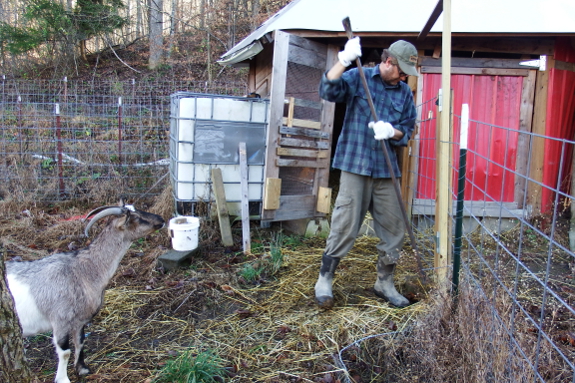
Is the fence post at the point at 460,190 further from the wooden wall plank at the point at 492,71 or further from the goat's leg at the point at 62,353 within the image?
the wooden wall plank at the point at 492,71

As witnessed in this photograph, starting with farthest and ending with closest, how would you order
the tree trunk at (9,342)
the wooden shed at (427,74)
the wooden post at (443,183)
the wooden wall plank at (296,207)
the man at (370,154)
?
1. the wooden wall plank at (296,207)
2. the wooden shed at (427,74)
3. the man at (370,154)
4. the wooden post at (443,183)
5. the tree trunk at (9,342)

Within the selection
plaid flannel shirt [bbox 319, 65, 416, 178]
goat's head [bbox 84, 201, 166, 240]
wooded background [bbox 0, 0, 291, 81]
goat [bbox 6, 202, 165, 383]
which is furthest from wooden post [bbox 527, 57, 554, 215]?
wooded background [bbox 0, 0, 291, 81]

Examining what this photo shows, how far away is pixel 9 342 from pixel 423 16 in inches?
221

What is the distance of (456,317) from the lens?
9.20ft

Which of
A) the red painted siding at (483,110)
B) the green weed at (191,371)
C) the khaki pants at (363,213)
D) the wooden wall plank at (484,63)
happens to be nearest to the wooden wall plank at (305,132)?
the red painted siding at (483,110)

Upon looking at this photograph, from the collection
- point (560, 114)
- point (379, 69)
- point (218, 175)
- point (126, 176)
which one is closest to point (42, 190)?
point (126, 176)

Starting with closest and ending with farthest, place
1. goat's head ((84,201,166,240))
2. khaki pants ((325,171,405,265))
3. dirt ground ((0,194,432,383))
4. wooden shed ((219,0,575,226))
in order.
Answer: dirt ground ((0,194,432,383)) < goat's head ((84,201,166,240)) < khaki pants ((325,171,405,265)) < wooden shed ((219,0,575,226))

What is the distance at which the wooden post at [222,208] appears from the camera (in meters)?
5.90

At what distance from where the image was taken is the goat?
2914 millimetres

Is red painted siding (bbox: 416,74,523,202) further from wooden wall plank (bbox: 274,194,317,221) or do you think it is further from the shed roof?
wooden wall plank (bbox: 274,194,317,221)

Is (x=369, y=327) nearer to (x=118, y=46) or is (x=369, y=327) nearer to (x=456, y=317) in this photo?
(x=456, y=317)

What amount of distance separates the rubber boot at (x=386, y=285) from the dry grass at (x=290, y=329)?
129 mm

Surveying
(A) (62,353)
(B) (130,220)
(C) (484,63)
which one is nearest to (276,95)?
(B) (130,220)

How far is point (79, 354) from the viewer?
3029 millimetres
